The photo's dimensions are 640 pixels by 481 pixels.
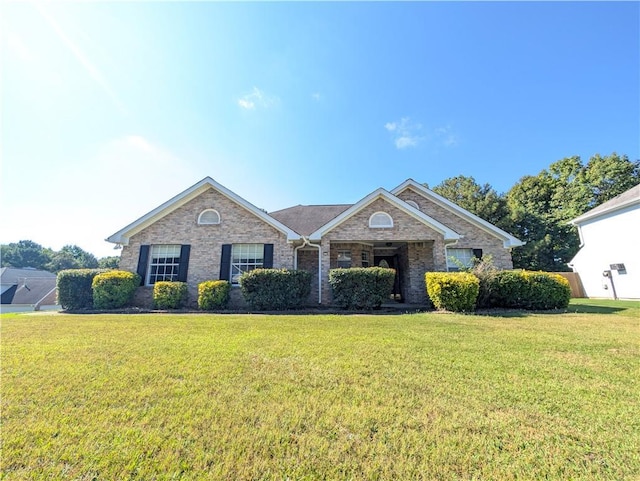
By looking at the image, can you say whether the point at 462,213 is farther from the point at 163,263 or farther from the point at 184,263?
the point at 163,263

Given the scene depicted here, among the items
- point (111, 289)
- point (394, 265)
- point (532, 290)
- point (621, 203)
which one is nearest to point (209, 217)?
point (111, 289)

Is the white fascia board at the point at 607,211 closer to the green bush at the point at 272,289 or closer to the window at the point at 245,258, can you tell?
the green bush at the point at 272,289

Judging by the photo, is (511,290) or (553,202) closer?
(511,290)

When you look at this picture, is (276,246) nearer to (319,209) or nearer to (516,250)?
(319,209)

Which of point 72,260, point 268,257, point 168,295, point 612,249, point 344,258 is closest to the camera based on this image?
point 168,295

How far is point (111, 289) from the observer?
1079 cm

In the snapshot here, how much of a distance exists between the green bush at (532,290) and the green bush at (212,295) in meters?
10.3

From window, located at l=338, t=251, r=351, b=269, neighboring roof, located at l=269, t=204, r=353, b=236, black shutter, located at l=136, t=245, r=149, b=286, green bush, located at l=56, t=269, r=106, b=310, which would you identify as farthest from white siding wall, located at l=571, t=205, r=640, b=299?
green bush, located at l=56, t=269, r=106, b=310

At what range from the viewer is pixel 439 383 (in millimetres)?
3264

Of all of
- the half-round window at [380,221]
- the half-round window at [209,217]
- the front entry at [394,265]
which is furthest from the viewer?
the front entry at [394,265]

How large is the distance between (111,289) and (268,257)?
6.25m

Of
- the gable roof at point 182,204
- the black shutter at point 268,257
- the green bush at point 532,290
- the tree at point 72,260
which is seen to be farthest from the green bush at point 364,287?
the tree at point 72,260

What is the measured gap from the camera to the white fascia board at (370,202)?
11.6m

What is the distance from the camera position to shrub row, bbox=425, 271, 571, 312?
31.0 ft
